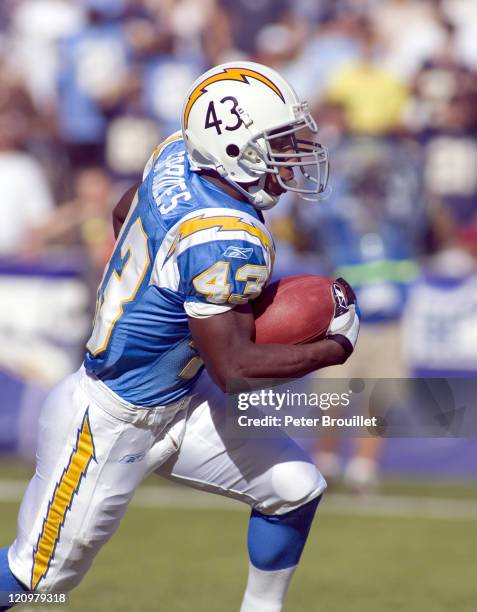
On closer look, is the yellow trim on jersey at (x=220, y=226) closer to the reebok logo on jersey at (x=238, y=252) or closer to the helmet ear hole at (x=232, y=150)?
the reebok logo on jersey at (x=238, y=252)

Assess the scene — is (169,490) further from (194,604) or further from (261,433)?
(261,433)

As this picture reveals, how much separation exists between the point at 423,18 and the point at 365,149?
10.3ft

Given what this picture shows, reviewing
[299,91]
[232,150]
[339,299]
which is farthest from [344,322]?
[299,91]

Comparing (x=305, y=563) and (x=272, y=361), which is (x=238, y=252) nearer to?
(x=272, y=361)

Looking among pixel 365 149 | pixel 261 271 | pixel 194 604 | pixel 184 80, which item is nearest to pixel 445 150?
pixel 365 149

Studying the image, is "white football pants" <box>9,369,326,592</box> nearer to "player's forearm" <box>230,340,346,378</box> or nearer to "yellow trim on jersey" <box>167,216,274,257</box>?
"player's forearm" <box>230,340,346,378</box>

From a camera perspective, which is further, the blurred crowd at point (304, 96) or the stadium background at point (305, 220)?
the blurred crowd at point (304, 96)

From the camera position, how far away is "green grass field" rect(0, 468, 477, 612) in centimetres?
498

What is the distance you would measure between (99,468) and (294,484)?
0.63 m

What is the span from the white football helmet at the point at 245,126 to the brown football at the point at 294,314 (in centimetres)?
29

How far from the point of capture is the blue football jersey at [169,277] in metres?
3.51

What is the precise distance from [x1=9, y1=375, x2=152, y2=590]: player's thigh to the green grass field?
3.37 ft

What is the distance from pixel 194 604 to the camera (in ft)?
16.1

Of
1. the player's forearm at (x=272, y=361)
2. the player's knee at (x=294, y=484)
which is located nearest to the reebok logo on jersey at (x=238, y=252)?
the player's forearm at (x=272, y=361)
